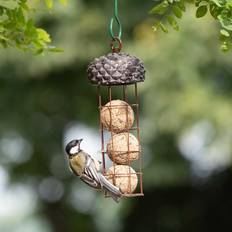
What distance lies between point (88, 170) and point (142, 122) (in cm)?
409

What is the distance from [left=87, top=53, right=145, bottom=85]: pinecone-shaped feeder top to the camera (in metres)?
3.49

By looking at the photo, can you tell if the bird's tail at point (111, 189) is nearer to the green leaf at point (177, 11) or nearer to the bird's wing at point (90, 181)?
the bird's wing at point (90, 181)

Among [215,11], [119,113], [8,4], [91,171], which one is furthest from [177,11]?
[8,4]

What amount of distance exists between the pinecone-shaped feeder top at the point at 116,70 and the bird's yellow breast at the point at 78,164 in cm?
31

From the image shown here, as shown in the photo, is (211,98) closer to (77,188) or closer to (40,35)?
(77,188)

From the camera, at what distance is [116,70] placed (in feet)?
11.5

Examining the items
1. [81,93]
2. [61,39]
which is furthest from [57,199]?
[61,39]

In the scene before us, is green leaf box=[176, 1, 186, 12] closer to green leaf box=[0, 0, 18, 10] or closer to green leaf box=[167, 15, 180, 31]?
green leaf box=[167, 15, 180, 31]

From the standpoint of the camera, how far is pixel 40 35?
332 centimetres

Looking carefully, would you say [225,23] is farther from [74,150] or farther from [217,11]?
[74,150]

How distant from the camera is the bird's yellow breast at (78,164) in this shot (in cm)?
356

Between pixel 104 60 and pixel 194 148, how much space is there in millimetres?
4836

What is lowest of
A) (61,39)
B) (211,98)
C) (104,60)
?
(104,60)

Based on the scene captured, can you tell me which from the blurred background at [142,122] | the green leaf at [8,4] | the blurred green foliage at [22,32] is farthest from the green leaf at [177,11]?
the blurred background at [142,122]
